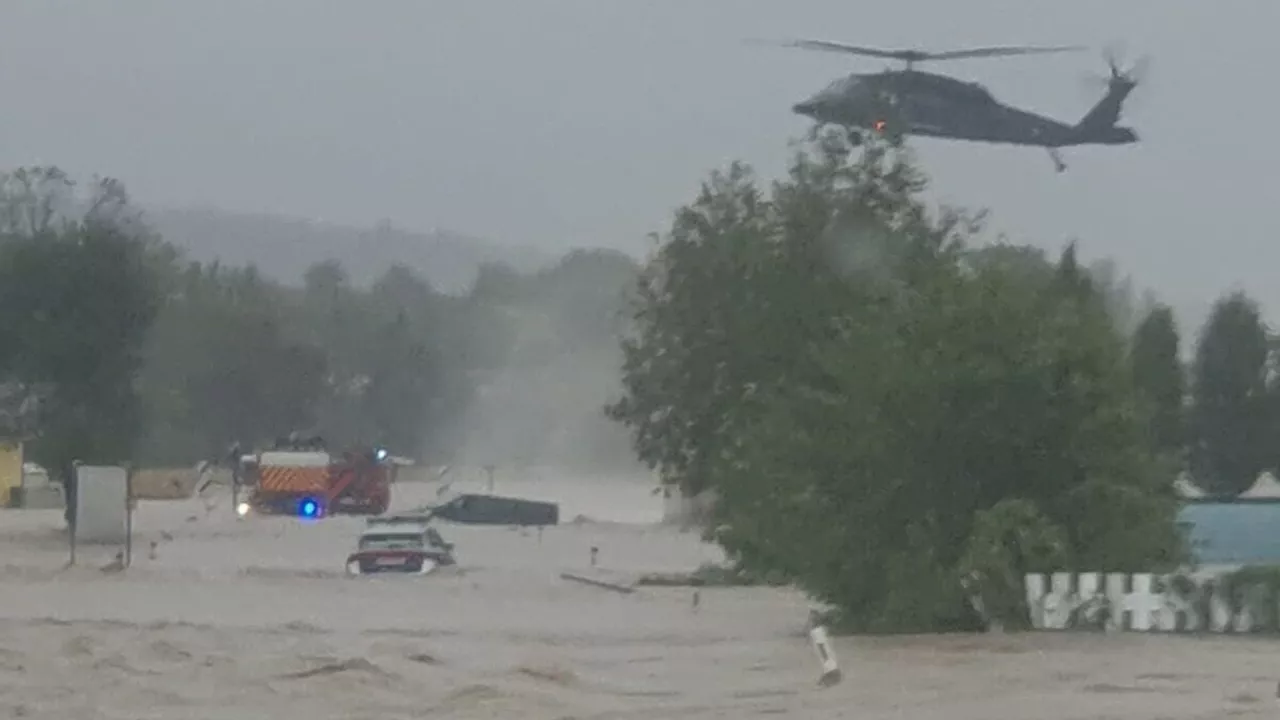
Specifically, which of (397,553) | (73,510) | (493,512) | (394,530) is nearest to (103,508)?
(73,510)

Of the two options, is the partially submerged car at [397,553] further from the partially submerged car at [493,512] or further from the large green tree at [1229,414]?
the partially submerged car at [493,512]

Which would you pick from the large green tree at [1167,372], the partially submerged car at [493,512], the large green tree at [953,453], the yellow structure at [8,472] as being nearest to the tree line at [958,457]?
the large green tree at [953,453]

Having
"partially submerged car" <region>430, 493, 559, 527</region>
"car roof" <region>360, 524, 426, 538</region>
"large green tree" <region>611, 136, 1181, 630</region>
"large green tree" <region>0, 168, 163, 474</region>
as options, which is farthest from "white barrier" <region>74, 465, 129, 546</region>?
"large green tree" <region>611, 136, 1181, 630</region>

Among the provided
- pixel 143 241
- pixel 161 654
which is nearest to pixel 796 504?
pixel 161 654

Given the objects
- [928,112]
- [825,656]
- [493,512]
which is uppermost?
[928,112]

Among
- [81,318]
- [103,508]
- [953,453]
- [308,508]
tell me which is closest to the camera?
[953,453]

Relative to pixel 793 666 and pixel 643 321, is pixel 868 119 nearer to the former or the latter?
pixel 643 321

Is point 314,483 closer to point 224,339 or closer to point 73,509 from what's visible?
point 73,509
